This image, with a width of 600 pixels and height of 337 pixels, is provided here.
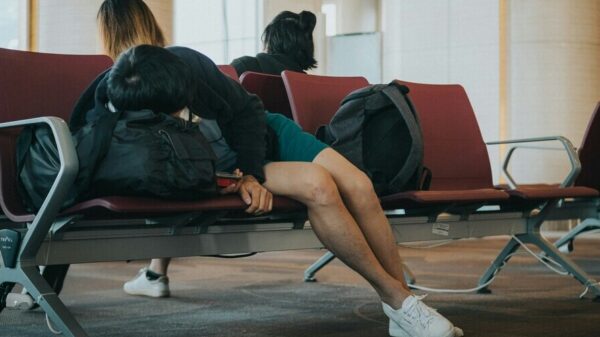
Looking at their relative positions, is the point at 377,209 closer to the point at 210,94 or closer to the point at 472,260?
the point at 210,94

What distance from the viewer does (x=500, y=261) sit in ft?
13.6

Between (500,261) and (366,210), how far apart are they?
1.61m

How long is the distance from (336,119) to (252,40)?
4.63 meters

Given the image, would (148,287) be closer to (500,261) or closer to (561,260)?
(500,261)

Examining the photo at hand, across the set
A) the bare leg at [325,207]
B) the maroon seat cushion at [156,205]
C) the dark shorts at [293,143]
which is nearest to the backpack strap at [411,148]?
the dark shorts at [293,143]

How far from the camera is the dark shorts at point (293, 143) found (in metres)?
2.90

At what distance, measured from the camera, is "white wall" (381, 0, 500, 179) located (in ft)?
27.7

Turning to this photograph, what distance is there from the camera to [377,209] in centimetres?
277

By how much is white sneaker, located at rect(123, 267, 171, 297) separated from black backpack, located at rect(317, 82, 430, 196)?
1.23 meters

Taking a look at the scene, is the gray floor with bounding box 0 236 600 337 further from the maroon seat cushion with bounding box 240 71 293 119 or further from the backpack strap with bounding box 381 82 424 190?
the maroon seat cushion with bounding box 240 71 293 119

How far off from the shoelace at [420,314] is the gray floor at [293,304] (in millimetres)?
337

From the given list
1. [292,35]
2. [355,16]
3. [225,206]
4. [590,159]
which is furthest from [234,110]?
[355,16]

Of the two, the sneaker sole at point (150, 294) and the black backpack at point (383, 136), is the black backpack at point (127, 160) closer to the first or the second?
the black backpack at point (383, 136)

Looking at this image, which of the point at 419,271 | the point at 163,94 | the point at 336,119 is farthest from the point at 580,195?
the point at 163,94
